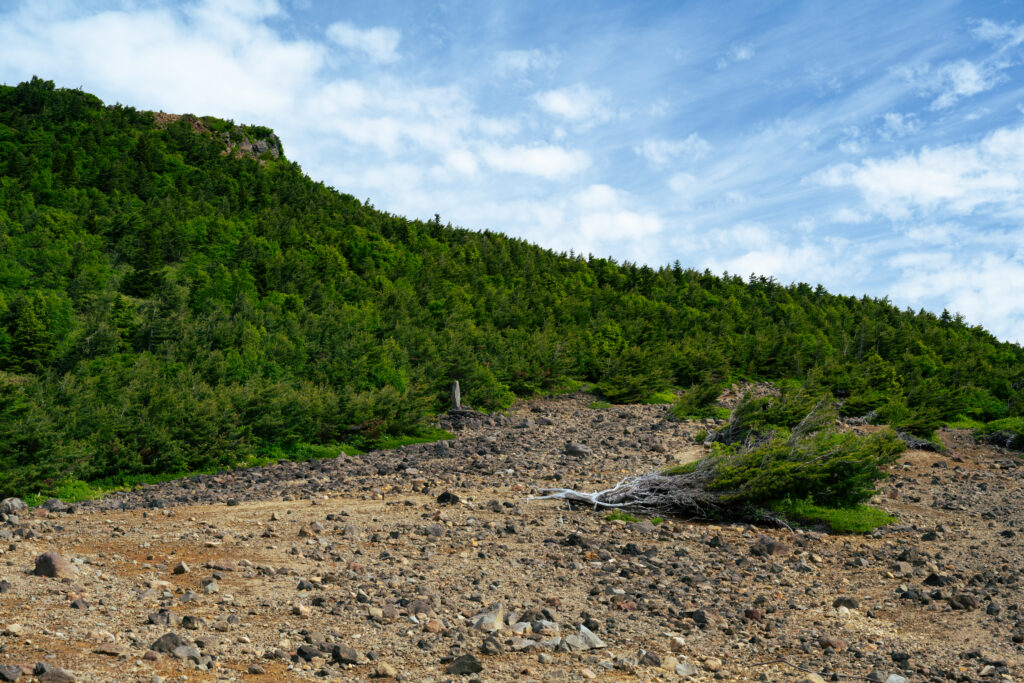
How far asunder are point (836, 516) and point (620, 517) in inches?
148

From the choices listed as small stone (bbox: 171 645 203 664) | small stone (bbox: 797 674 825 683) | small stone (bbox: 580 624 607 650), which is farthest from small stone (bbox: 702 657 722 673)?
small stone (bbox: 171 645 203 664)

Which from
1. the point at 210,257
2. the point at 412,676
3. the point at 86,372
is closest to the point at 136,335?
the point at 86,372

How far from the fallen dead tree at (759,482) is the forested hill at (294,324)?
1082 cm

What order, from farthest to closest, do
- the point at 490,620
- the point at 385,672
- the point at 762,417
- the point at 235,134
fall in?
the point at 235,134, the point at 762,417, the point at 490,620, the point at 385,672

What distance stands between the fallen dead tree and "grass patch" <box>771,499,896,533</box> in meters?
0.17

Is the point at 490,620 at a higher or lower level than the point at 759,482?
lower

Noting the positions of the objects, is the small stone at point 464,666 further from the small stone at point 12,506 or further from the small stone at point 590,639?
the small stone at point 12,506

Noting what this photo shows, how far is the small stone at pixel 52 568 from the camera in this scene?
721cm

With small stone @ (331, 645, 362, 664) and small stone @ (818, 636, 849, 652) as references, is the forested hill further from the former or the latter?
small stone @ (818, 636, 849, 652)

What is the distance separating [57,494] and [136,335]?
12.9 meters

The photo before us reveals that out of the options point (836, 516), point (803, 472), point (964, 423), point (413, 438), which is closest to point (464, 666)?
point (803, 472)

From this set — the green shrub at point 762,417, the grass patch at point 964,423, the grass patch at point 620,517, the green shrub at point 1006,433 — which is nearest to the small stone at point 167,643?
the grass patch at point 620,517

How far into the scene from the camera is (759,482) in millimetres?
11453

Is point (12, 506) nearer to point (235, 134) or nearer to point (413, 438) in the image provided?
point (413, 438)
